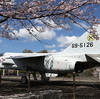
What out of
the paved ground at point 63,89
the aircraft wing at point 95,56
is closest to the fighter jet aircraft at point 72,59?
the aircraft wing at point 95,56

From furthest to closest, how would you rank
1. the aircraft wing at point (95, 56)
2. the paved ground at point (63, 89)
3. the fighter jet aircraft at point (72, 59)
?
the fighter jet aircraft at point (72, 59) < the aircraft wing at point (95, 56) < the paved ground at point (63, 89)

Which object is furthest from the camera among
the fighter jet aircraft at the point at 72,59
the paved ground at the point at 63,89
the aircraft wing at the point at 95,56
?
the fighter jet aircraft at the point at 72,59

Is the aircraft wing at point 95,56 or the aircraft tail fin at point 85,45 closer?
the aircraft wing at point 95,56

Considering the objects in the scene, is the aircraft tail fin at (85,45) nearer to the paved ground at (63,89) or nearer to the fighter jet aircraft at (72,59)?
the fighter jet aircraft at (72,59)

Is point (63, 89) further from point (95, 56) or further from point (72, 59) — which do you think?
point (95, 56)

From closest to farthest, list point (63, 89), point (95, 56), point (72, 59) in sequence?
point (63, 89) → point (95, 56) → point (72, 59)

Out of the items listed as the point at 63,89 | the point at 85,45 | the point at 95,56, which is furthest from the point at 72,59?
the point at 63,89

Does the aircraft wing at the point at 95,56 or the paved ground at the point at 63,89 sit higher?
the aircraft wing at the point at 95,56

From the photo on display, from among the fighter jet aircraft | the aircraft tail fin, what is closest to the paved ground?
the fighter jet aircraft

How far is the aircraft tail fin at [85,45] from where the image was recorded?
14.9 metres

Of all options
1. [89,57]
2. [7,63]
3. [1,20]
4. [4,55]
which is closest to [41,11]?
[1,20]

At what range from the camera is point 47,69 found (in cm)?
1616

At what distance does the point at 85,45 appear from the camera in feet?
50.1

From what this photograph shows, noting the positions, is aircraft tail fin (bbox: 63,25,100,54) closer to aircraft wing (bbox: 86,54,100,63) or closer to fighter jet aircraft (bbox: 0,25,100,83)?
fighter jet aircraft (bbox: 0,25,100,83)
